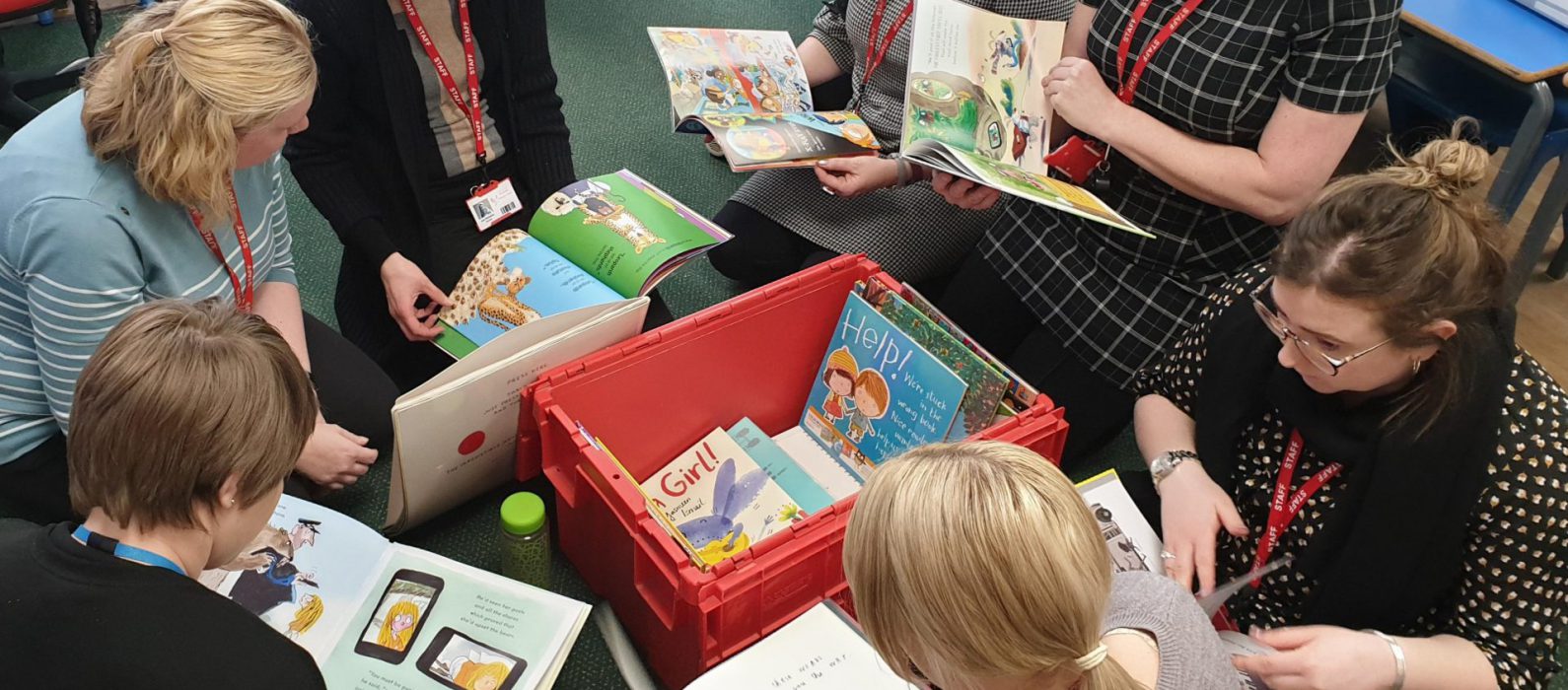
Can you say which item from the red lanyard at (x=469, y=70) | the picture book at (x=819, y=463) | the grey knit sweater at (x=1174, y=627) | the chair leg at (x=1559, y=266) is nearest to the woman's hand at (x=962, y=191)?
the picture book at (x=819, y=463)

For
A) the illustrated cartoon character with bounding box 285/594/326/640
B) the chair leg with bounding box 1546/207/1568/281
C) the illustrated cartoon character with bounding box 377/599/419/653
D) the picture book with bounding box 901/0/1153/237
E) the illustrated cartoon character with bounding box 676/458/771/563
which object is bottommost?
the chair leg with bounding box 1546/207/1568/281

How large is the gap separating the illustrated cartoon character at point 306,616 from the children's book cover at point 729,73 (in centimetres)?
89

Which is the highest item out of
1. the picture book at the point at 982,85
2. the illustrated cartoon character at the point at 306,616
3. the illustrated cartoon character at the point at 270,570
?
the picture book at the point at 982,85

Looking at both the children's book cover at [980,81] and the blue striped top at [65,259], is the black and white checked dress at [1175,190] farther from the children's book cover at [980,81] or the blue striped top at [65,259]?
the blue striped top at [65,259]

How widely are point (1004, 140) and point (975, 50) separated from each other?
155 millimetres

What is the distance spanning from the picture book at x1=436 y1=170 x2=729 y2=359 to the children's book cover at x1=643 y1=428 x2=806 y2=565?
296 millimetres

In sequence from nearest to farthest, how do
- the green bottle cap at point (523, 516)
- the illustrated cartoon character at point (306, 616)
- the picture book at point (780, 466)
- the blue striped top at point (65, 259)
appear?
1. the blue striped top at point (65, 259)
2. the illustrated cartoon character at point (306, 616)
3. the green bottle cap at point (523, 516)
4. the picture book at point (780, 466)

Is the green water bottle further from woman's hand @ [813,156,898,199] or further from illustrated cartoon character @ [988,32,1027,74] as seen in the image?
Answer: illustrated cartoon character @ [988,32,1027,74]

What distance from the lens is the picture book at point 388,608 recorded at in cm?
139

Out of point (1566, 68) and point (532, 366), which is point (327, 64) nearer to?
point (532, 366)

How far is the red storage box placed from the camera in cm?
135

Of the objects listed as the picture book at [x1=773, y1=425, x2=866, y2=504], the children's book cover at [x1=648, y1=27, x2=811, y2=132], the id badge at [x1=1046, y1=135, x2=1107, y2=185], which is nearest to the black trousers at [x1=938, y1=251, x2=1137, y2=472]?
the id badge at [x1=1046, y1=135, x2=1107, y2=185]

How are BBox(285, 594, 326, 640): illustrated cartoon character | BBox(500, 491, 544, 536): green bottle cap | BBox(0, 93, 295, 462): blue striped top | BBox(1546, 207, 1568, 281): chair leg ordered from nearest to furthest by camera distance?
BBox(0, 93, 295, 462): blue striped top → BBox(285, 594, 326, 640): illustrated cartoon character → BBox(500, 491, 544, 536): green bottle cap → BBox(1546, 207, 1568, 281): chair leg

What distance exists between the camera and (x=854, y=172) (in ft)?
6.52
